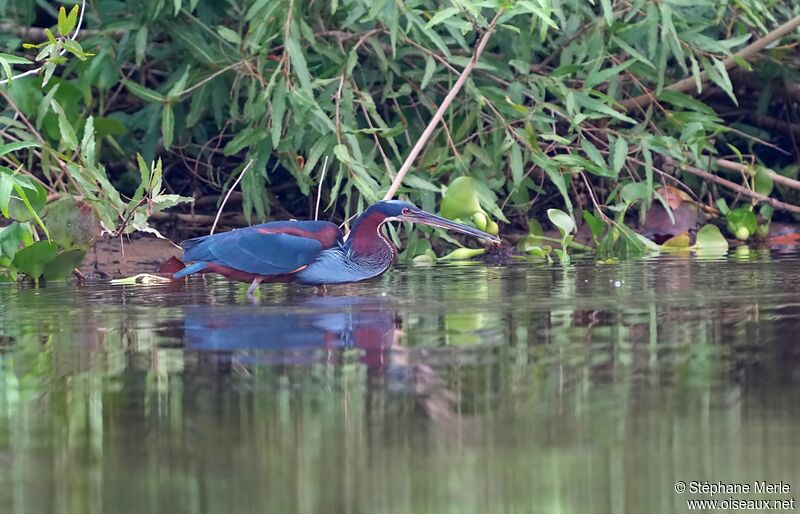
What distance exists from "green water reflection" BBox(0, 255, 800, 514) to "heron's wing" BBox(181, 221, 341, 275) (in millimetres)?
650

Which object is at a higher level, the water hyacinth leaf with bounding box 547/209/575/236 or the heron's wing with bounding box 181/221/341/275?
the water hyacinth leaf with bounding box 547/209/575/236

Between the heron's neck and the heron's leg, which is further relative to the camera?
the heron's neck

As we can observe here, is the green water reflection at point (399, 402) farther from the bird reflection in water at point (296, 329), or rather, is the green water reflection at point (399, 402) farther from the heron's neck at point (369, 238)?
the heron's neck at point (369, 238)

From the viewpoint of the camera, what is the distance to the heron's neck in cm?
668

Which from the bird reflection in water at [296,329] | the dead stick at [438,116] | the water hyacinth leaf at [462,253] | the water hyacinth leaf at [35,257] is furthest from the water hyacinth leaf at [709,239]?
the water hyacinth leaf at [35,257]

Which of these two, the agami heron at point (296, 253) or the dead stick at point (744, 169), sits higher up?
the dead stick at point (744, 169)

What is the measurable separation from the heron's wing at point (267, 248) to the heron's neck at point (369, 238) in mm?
97

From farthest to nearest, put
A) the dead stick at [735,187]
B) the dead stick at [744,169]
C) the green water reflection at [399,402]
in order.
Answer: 1. the dead stick at [744,169]
2. the dead stick at [735,187]
3. the green water reflection at [399,402]

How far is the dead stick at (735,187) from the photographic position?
891cm

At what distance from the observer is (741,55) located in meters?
8.62

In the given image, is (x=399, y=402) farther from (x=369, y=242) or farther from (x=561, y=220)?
(x=561, y=220)

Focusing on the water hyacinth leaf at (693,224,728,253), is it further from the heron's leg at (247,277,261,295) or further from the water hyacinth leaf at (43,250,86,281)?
the water hyacinth leaf at (43,250,86,281)

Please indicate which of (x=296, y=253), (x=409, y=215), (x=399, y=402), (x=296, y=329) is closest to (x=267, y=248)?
(x=296, y=253)

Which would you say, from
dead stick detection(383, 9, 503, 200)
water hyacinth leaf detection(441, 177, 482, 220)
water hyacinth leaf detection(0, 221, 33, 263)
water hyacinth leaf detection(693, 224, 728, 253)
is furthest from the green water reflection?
water hyacinth leaf detection(693, 224, 728, 253)
